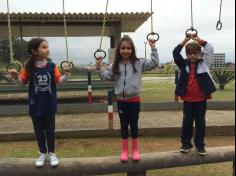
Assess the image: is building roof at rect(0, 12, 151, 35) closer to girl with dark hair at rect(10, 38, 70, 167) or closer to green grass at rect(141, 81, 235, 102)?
green grass at rect(141, 81, 235, 102)

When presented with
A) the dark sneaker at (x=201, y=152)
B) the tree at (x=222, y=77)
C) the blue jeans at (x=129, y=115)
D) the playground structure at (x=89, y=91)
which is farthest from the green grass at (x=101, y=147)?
the tree at (x=222, y=77)

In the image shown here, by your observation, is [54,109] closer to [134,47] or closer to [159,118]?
[134,47]

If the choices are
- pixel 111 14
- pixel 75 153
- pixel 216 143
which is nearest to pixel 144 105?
pixel 111 14

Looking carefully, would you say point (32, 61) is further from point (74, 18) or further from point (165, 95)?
point (165, 95)

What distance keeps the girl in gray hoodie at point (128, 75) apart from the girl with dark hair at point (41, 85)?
55 cm

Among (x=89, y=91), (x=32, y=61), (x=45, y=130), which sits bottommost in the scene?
(x=89, y=91)

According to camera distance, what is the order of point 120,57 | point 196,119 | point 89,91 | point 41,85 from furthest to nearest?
point 89,91, point 196,119, point 120,57, point 41,85

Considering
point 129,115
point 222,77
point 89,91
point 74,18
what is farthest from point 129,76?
point 222,77

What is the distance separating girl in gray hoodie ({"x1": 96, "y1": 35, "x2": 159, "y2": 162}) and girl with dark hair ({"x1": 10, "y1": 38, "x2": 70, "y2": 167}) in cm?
55

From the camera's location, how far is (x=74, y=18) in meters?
13.8

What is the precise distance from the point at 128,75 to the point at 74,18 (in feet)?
30.6

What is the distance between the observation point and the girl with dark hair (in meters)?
4.62

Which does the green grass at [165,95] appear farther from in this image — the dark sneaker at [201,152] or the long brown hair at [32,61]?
the long brown hair at [32,61]

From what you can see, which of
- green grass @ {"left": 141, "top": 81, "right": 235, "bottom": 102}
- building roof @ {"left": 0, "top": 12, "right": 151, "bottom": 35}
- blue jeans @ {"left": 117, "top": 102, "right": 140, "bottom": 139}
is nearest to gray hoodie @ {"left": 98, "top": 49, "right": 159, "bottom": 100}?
blue jeans @ {"left": 117, "top": 102, "right": 140, "bottom": 139}
